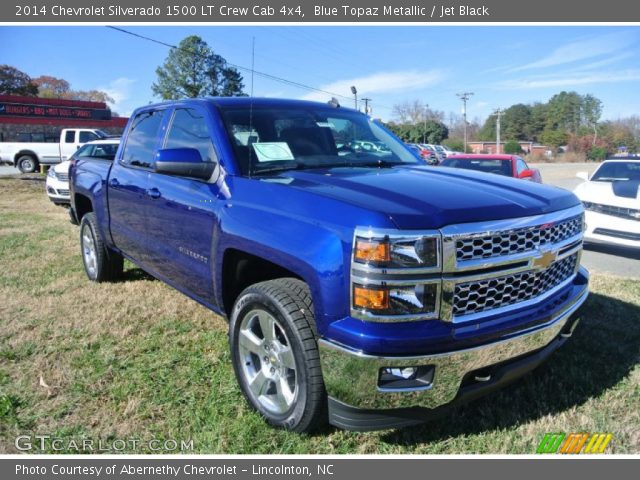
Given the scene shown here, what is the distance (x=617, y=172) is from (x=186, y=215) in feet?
26.2

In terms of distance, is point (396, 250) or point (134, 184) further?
point (134, 184)

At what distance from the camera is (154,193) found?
12.2 feet

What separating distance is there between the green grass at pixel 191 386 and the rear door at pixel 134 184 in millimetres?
660

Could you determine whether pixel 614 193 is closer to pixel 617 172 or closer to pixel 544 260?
pixel 617 172

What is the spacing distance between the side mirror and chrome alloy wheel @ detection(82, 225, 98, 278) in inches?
106

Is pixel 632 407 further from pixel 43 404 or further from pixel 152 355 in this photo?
pixel 43 404

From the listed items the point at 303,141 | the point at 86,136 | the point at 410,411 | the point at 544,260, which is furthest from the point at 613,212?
the point at 86,136

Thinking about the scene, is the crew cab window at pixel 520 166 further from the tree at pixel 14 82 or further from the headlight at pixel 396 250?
the tree at pixel 14 82

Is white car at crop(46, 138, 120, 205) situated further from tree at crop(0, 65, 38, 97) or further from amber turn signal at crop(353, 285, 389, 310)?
tree at crop(0, 65, 38, 97)

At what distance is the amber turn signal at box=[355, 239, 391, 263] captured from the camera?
208 cm

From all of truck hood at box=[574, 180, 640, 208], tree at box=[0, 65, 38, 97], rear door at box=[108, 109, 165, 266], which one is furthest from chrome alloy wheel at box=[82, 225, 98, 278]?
tree at box=[0, 65, 38, 97]

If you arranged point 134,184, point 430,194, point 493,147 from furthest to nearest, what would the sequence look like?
1. point 493,147
2. point 134,184
3. point 430,194

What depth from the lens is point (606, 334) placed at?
12.9ft

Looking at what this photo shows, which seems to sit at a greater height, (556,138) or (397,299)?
(556,138)
